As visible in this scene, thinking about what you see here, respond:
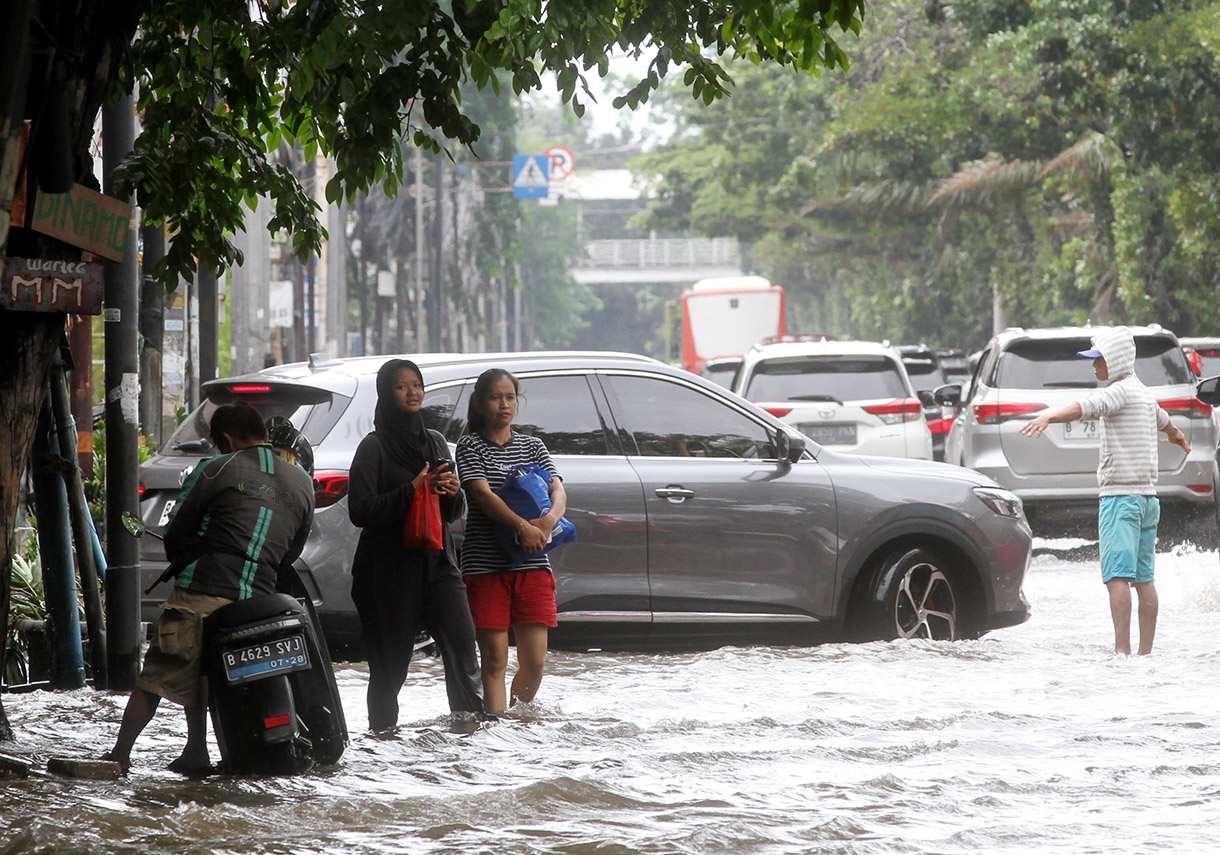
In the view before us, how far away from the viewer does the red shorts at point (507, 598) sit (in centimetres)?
710

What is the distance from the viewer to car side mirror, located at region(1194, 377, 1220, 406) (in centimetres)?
1194

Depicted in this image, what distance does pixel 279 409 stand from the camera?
8.28m

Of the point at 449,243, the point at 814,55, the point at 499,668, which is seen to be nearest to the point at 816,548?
the point at 499,668

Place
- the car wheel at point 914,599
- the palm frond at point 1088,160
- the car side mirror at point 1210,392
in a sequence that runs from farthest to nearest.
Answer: the palm frond at point 1088,160 < the car side mirror at point 1210,392 < the car wheel at point 914,599

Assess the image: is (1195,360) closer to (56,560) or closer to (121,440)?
(121,440)

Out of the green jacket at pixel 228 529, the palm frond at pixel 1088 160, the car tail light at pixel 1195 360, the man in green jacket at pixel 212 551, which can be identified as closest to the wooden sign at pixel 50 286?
the man in green jacket at pixel 212 551

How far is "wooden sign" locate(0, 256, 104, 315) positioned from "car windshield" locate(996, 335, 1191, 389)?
8.87 m

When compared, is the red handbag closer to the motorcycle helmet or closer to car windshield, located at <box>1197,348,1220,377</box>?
the motorcycle helmet

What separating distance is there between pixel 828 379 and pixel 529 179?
25175mm

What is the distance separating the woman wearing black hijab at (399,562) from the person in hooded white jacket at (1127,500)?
3589 millimetres

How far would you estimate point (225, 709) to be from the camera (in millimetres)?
6145

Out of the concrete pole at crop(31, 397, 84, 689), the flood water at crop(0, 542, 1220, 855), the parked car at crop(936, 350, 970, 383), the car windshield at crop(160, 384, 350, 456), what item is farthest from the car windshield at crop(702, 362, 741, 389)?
the concrete pole at crop(31, 397, 84, 689)

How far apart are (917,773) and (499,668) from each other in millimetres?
1756

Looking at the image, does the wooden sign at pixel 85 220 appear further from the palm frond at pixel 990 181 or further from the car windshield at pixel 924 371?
the palm frond at pixel 990 181
